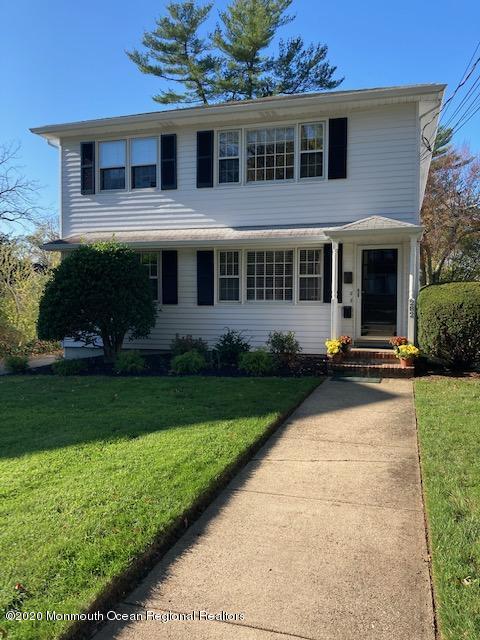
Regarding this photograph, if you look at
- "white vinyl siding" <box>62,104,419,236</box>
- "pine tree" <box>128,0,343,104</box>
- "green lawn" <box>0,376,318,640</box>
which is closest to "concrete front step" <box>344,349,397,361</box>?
"green lawn" <box>0,376,318,640</box>

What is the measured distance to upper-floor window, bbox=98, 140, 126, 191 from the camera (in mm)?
12531

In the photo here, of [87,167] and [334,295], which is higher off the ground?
[87,167]

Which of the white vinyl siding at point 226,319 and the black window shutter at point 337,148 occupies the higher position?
the black window shutter at point 337,148

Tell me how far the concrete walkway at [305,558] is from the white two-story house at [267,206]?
5.76 m

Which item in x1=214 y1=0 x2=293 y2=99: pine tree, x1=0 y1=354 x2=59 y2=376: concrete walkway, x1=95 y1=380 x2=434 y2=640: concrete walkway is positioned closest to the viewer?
x1=95 y1=380 x2=434 y2=640: concrete walkway

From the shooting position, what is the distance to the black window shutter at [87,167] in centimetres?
1269

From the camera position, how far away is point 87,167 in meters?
12.8

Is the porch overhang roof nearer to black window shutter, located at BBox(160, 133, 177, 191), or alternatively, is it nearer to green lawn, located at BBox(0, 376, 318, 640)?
green lawn, located at BBox(0, 376, 318, 640)

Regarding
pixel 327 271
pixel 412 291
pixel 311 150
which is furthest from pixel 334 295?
pixel 311 150

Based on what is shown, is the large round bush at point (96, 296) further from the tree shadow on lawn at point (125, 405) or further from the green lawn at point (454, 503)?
the green lawn at point (454, 503)

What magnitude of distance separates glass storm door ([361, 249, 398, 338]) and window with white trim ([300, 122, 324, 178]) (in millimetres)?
2162

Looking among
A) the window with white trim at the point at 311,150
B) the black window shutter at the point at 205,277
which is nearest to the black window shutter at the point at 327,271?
the window with white trim at the point at 311,150

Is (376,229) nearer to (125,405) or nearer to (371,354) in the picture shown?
(371,354)

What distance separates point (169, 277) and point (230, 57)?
15.3 m
